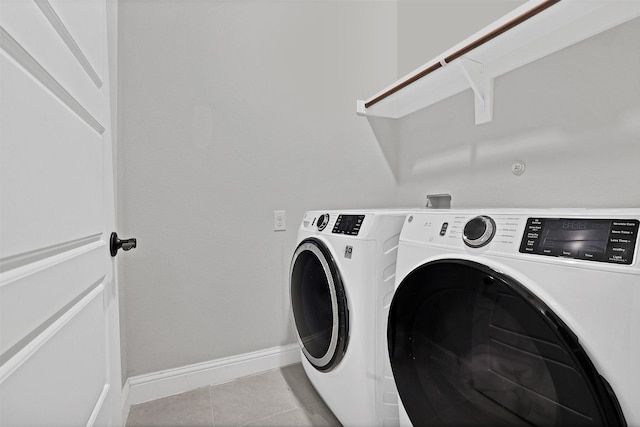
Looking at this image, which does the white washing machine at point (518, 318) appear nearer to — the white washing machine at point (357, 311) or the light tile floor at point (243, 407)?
the white washing machine at point (357, 311)

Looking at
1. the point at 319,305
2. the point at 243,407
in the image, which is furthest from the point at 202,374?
the point at 319,305

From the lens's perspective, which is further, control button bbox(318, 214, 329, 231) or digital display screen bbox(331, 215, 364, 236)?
control button bbox(318, 214, 329, 231)

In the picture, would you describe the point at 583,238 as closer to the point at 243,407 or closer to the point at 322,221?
the point at 322,221

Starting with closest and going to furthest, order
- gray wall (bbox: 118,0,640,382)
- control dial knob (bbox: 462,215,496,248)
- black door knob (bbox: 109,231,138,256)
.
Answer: control dial knob (bbox: 462,215,496,248), black door knob (bbox: 109,231,138,256), gray wall (bbox: 118,0,640,382)

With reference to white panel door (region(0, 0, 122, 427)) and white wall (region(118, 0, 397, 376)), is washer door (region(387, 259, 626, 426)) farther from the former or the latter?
white wall (region(118, 0, 397, 376))

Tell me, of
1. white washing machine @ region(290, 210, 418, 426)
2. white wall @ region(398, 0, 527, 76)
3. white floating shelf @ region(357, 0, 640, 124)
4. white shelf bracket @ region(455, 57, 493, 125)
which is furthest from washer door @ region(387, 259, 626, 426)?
white wall @ region(398, 0, 527, 76)

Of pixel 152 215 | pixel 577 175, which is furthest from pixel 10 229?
pixel 577 175

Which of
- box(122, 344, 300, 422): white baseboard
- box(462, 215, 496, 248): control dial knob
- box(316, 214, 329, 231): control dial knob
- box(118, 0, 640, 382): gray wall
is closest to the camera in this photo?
box(462, 215, 496, 248): control dial knob

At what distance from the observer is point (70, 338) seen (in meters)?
0.60

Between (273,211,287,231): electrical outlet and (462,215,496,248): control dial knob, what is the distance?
113 cm

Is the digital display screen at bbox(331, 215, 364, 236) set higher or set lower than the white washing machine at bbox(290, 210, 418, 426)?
higher

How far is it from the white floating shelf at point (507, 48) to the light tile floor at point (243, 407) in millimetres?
1593

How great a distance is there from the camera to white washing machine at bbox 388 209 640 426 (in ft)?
1.71

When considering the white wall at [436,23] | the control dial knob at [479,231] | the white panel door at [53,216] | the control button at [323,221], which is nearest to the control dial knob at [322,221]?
the control button at [323,221]
